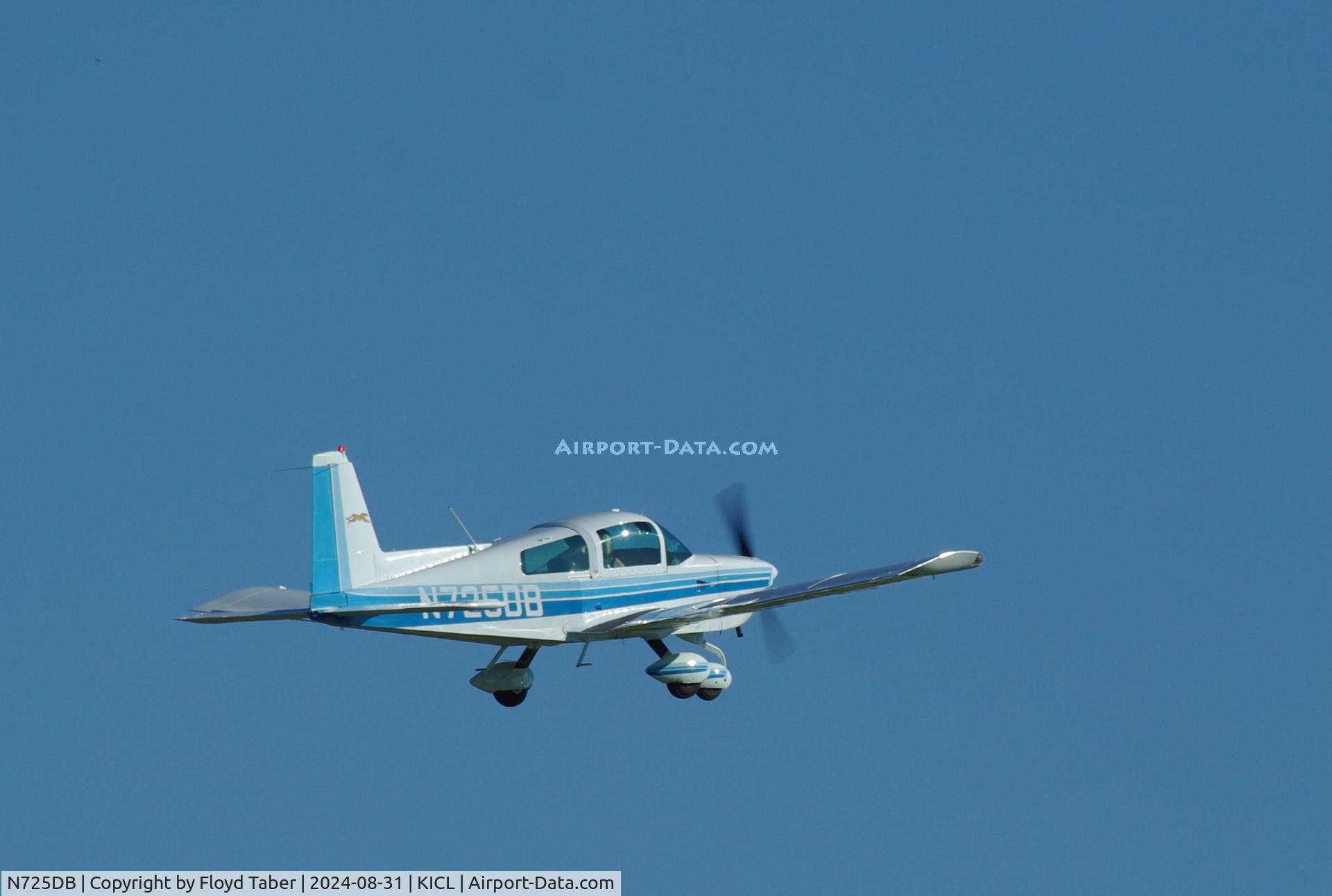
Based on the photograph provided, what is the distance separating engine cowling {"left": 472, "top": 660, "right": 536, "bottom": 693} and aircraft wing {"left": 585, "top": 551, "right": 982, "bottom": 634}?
2041mm

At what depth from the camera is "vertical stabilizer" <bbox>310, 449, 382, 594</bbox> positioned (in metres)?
35.9

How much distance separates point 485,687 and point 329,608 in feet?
14.3

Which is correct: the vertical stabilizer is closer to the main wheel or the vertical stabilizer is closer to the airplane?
the airplane

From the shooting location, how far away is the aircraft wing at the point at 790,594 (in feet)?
113

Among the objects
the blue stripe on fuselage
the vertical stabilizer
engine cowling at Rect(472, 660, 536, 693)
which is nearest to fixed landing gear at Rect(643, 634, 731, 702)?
the blue stripe on fuselage

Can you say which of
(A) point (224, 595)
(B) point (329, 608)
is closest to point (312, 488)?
(B) point (329, 608)

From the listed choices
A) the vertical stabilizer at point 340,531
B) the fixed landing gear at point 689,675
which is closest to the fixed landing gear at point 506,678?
the fixed landing gear at point 689,675

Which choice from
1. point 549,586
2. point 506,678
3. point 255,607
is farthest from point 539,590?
point 255,607

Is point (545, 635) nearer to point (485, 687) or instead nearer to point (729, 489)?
point (485, 687)

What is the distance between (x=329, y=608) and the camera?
118ft

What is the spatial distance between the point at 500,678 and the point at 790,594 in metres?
5.16

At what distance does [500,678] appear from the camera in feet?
129

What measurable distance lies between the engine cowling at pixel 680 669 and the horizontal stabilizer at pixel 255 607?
5.50 m

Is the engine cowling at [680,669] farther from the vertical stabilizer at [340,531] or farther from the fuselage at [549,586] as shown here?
the vertical stabilizer at [340,531]
